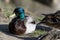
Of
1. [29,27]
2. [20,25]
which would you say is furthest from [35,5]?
[20,25]

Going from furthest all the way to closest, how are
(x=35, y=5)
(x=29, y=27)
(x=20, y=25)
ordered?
(x=35, y=5) < (x=29, y=27) < (x=20, y=25)

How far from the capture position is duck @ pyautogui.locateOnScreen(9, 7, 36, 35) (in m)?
9.41

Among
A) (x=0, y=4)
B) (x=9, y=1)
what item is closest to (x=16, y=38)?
(x=0, y=4)

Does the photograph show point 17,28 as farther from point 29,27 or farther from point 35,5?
point 35,5

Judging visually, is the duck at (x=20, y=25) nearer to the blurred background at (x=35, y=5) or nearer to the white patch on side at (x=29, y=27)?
the white patch on side at (x=29, y=27)

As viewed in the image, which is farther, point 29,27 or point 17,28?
point 29,27

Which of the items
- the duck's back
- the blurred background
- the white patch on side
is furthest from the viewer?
the blurred background

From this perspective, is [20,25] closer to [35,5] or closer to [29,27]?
[29,27]

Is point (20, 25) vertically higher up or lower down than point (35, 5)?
lower down

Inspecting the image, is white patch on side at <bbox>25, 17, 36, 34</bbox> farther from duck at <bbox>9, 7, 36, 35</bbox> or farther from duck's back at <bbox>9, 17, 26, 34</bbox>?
duck's back at <bbox>9, 17, 26, 34</bbox>

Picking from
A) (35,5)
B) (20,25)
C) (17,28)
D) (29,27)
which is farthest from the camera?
(35,5)

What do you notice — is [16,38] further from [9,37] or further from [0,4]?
[0,4]

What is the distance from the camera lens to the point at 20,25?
951 centimetres

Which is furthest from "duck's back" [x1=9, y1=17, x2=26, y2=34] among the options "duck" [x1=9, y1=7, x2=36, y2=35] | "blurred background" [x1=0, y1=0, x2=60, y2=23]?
"blurred background" [x1=0, y1=0, x2=60, y2=23]
